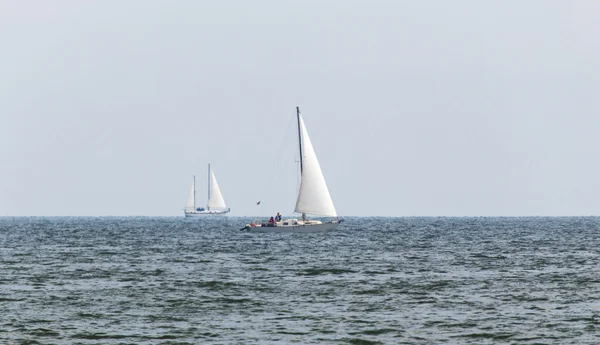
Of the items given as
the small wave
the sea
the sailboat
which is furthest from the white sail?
the small wave

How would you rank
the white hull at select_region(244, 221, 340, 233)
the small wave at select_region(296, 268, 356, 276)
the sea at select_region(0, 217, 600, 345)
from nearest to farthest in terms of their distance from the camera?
the sea at select_region(0, 217, 600, 345), the small wave at select_region(296, 268, 356, 276), the white hull at select_region(244, 221, 340, 233)

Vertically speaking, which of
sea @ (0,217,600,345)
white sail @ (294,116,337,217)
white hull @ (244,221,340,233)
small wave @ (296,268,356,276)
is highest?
white sail @ (294,116,337,217)

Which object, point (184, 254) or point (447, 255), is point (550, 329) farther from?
point (184, 254)

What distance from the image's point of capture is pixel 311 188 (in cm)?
10156

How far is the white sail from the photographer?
10138 centimetres

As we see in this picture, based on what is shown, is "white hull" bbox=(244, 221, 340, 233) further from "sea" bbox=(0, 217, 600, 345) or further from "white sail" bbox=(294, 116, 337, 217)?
"sea" bbox=(0, 217, 600, 345)

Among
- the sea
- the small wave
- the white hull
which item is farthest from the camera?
the white hull

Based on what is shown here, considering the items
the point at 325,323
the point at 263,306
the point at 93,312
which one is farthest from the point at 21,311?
the point at 325,323

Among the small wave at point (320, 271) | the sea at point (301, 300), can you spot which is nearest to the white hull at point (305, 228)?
the sea at point (301, 300)

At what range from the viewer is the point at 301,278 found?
155ft

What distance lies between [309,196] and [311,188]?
908 millimetres

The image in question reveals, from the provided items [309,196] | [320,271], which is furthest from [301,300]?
[309,196]

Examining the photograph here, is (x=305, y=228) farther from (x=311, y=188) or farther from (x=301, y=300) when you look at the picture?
(x=301, y=300)

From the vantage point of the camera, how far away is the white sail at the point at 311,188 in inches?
3991
